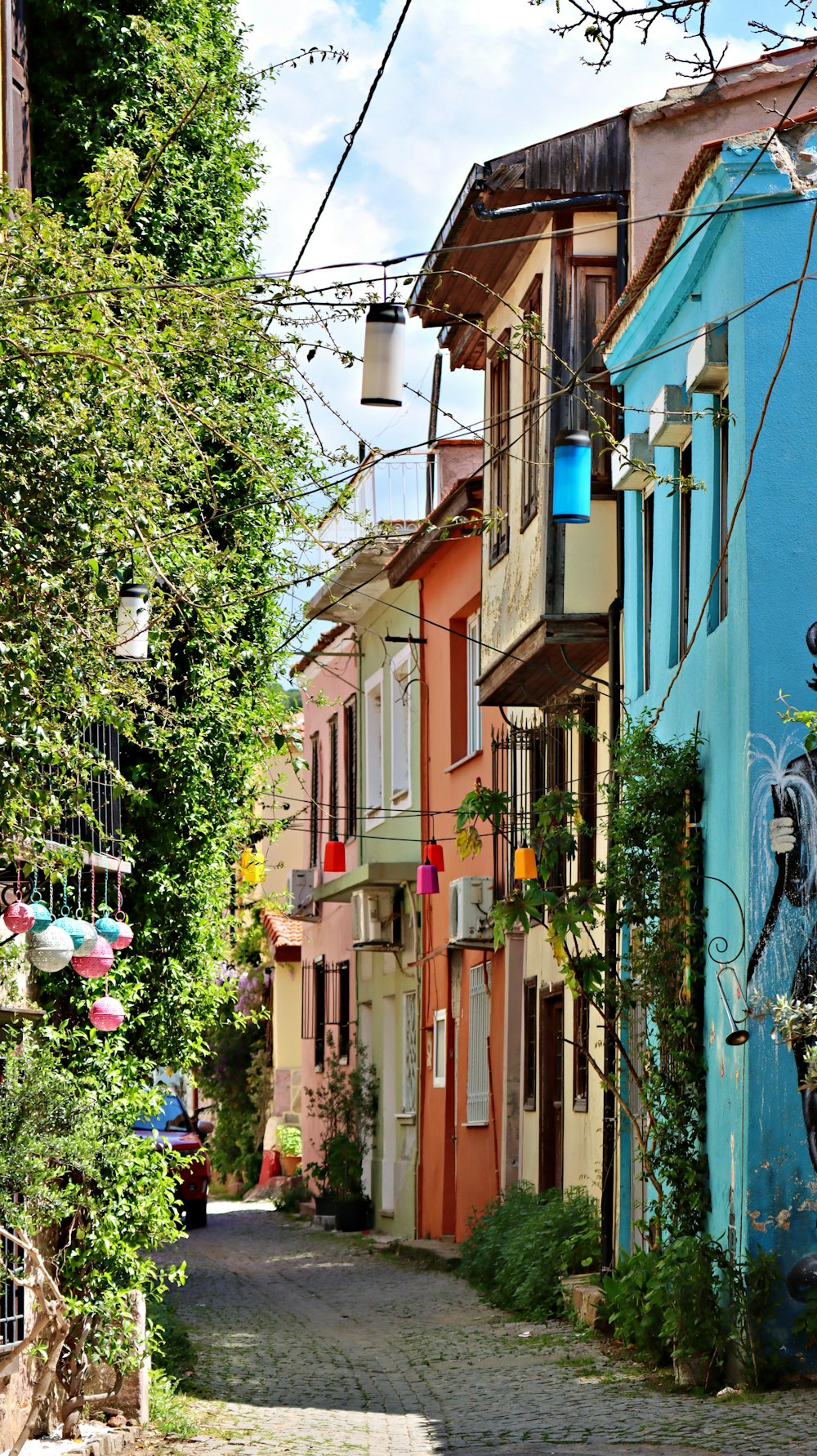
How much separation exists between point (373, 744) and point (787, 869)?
15.0 meters

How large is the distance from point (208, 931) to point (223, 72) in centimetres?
575

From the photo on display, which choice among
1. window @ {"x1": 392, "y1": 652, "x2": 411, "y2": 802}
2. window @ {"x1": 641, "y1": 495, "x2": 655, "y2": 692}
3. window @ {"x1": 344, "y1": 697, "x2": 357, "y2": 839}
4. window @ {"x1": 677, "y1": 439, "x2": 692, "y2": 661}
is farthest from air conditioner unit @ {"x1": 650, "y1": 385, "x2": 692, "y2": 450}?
window @ {"x1": 344, "y1": 697, "x2": 357, "y2": 839}

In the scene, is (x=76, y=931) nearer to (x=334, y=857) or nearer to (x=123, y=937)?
(x=123, y=937)

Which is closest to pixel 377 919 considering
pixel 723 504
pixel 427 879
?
pixel 427 879

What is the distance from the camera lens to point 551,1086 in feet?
53.1

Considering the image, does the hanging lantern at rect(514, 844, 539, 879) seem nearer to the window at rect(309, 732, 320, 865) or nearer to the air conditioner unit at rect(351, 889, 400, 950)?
the air conditioner unit at rect(351, 889, 400, 950)

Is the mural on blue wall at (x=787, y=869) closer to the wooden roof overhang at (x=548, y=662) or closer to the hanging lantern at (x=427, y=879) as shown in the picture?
the wooden roof overhang at (x=548, y=662)

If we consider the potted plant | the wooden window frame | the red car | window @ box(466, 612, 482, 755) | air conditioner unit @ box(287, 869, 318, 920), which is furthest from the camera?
the potted plant

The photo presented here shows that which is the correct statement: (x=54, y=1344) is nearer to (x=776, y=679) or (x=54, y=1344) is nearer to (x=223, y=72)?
(x=776, y=679)

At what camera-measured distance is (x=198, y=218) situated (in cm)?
1188

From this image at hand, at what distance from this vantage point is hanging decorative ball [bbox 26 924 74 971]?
8344 millimetres

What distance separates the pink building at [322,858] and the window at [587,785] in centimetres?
906

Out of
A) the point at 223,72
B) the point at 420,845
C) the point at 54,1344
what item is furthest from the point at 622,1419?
the point at 420,845

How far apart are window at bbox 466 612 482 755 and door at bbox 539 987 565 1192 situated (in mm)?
3984
